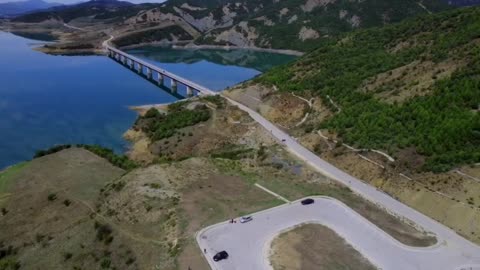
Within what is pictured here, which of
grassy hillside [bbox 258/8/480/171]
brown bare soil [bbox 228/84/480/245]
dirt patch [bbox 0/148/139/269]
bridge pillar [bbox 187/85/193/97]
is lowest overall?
bridge pillar [bbox 187/85/193/97]

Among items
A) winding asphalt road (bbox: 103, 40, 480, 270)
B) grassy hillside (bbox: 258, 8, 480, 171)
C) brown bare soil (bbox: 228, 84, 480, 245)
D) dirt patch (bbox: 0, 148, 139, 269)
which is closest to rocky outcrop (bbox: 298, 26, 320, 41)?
grassy hillside (bbox: 258, 8, 480, 171)

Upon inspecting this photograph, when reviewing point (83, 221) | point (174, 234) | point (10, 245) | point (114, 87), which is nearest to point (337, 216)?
point (174, 234)

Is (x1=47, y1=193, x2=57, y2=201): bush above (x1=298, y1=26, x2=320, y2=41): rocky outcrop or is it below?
below

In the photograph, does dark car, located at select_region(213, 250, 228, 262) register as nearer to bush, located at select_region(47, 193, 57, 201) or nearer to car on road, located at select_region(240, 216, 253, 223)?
car on road, located at select_region(240, 216, 253, 223)

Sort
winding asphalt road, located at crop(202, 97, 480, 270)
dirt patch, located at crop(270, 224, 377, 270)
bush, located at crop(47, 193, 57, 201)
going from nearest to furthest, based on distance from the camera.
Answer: dirt patch, located at crop(270, 224, 377, 270), winding asphalt road, located at crop(202, 97, 480, 270), bush, located at crop(47, 193, 57, 201)

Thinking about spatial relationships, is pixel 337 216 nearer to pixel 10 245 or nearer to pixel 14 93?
pixel 10 245

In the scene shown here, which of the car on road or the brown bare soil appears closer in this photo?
the car on road
